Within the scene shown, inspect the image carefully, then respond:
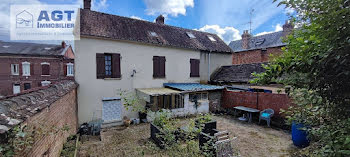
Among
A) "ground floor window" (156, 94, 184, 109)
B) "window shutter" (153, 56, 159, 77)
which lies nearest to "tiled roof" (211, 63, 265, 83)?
"ground floor window" (156, 94, 184, 109)

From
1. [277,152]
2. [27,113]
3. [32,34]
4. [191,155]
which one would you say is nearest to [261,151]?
[277,152]

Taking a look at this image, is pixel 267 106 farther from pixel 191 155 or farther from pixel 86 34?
pixel 86 34

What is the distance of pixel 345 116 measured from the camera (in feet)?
6.88

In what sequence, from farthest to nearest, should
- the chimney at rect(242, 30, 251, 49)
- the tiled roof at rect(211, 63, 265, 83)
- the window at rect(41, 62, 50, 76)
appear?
→ the chimney at rect(242, 30, 251, 49) < the window at rect(41, 62, 50, 76) < the tiled roof at rect(211, 63, 265, 83)

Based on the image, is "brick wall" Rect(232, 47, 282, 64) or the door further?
"brick wall" Rect(232, 47, 282, 64)

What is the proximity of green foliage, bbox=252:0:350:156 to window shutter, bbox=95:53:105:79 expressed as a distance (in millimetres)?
10681

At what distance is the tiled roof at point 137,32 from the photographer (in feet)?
36.0

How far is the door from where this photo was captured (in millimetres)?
11000

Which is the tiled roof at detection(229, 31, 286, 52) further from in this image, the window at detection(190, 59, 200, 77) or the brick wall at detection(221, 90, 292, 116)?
the brick wall at detection(221, 90, 292, 116)

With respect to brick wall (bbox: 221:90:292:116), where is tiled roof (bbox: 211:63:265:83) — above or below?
above

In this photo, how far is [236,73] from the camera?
15258 millimetres

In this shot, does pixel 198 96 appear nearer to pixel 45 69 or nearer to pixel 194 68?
pixel 194 68

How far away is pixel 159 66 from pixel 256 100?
28.2ft

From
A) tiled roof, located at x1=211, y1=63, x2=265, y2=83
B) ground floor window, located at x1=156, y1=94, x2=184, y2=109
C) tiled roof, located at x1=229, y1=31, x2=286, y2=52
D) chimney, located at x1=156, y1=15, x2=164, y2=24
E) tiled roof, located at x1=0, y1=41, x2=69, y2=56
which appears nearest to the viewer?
ground floor window, located at x1=156, y1=94, x2=184, y2=109
